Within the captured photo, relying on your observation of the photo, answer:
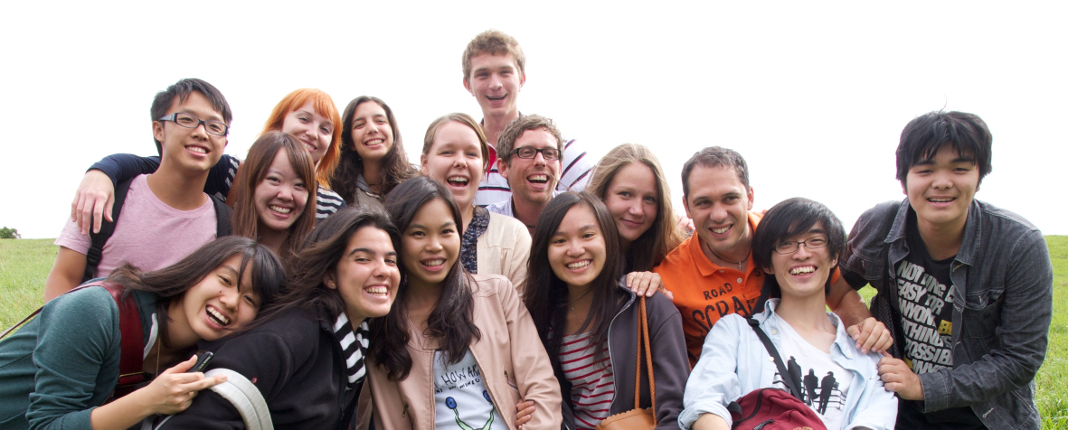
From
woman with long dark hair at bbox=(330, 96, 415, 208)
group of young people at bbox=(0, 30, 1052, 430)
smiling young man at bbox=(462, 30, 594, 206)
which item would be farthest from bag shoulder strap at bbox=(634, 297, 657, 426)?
woman with long dark hair at bbox=(330, 96, 415, 208)

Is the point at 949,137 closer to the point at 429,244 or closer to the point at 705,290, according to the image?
the point at 705,290

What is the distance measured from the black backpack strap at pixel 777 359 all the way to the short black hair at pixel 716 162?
0.95 meters

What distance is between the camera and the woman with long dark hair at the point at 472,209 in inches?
155

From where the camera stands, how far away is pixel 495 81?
5582mm

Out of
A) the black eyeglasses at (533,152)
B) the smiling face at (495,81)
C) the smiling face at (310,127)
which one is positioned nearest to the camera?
the black eyeglasses at (533,152)

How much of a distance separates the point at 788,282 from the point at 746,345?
1.55 feet

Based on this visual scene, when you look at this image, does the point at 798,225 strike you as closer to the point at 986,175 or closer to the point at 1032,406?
the point at 986,175

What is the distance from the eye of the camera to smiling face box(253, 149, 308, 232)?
12.0 ft

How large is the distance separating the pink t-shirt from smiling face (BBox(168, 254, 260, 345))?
71cm

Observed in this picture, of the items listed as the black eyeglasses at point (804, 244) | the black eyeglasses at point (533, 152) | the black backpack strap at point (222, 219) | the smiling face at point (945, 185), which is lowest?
the black eyeglasses at point (804, 244)

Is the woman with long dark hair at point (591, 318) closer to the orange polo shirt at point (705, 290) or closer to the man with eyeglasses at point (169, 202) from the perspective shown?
the orange polo shirt at point (705, 290)

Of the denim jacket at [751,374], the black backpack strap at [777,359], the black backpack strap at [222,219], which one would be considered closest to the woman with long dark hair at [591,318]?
the denim jacket at [751,374]

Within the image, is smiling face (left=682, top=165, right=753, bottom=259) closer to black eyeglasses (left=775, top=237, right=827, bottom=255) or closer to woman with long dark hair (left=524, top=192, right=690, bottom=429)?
black eyeglasses (left=775, top=237, right=827, bottom=255)

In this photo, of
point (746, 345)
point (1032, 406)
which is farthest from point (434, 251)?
point (1032, 406)
